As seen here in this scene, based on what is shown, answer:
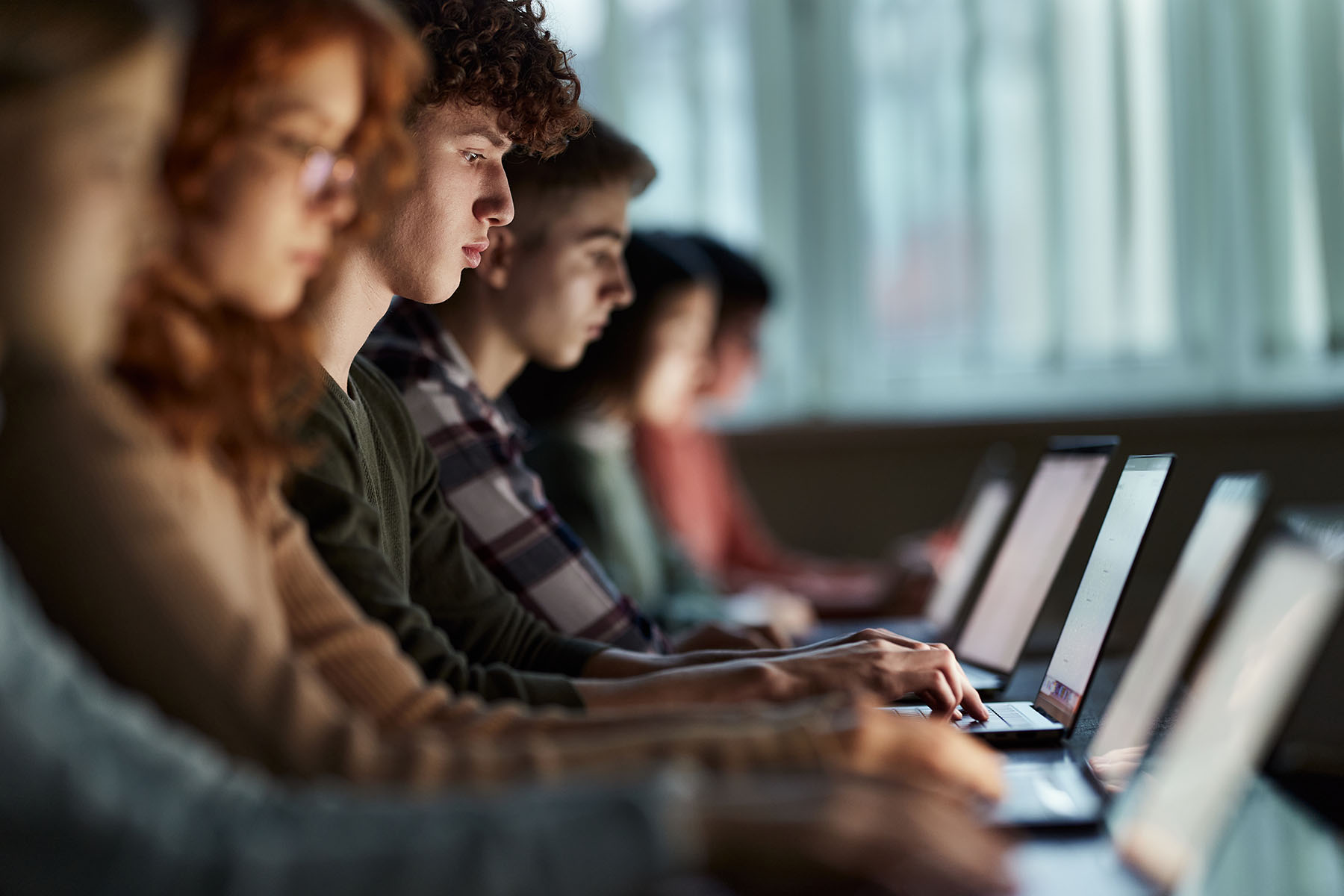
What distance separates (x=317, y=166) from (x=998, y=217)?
107 inches

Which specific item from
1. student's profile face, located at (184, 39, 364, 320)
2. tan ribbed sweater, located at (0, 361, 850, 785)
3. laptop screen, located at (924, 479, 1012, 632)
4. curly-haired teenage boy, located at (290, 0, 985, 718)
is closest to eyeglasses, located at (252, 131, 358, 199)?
student's profile face, located at (184, 39, 364, 320)

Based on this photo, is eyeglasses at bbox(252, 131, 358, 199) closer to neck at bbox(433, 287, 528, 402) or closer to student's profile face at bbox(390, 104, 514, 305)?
student's profile face at bbox(390, 104, 514, 305)

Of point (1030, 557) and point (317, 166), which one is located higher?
point (317, 166)

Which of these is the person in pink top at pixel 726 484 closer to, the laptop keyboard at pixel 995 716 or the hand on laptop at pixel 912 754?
the laptop keyboard at pixel 995 716

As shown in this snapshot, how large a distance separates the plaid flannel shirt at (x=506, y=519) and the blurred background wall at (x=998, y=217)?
1834 mm

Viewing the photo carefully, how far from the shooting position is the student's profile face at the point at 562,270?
61.2 inches

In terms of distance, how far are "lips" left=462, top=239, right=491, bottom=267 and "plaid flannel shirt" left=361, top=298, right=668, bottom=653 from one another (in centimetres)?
21

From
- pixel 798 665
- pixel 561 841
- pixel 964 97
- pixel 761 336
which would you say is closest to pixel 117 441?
pixel 561 841

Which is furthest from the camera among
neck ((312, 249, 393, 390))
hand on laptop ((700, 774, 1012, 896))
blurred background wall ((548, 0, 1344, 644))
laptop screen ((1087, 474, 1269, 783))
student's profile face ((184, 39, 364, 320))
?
blurred background wall ((548, 0, 1344, 644))

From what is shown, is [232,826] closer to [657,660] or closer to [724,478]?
[657,660]

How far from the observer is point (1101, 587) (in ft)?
3.41

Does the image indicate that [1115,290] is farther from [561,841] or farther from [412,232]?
[561,841]

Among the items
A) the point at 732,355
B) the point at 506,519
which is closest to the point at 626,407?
the point at 732,355

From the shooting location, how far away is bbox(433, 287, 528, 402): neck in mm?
1574
